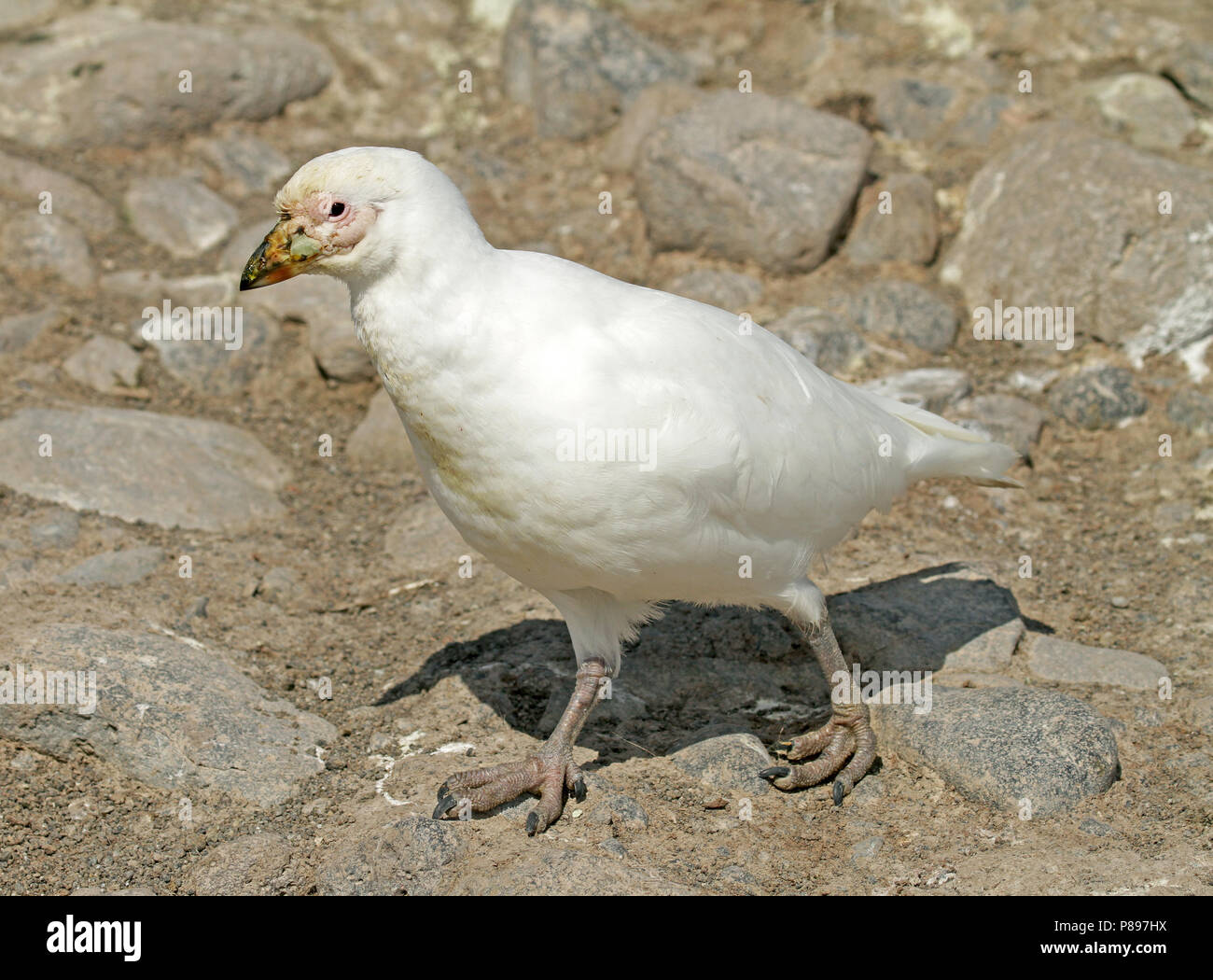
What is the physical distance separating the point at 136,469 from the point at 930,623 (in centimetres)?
543

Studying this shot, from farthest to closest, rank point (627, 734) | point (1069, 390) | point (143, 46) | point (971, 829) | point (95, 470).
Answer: point (143, 46) → point (1069, 390) → point (95, 470) → point (627, 734) → point (971, 829)

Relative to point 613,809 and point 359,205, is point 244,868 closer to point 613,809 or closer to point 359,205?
point 613,809

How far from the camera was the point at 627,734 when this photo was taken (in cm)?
683

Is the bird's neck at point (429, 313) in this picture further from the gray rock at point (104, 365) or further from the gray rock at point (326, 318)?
the gray rock at point (104, 365)

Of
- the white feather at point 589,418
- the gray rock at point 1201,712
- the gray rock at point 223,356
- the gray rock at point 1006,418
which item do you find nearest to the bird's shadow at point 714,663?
the white feather at point 589,418

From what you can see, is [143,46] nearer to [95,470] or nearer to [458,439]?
[95,470]

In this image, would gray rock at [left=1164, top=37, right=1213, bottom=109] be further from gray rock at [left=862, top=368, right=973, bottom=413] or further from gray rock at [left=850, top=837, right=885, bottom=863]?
gray rock at [left=850, top=837, right=885, bottom=863]

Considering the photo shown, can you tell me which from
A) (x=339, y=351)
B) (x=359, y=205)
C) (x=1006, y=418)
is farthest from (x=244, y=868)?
(x=1006, y=418)

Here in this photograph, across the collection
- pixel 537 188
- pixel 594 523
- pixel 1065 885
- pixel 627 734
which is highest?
pixel 537 188

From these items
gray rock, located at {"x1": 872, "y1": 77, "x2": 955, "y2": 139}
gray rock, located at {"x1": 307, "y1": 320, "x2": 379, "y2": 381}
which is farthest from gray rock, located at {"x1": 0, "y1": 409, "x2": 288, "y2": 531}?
gray rock, located at {"x1": 872, "y1": 77, "x2": 955, "y2": 139}

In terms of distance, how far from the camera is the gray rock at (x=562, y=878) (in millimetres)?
5402

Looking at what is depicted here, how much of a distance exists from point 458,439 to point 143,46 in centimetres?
901

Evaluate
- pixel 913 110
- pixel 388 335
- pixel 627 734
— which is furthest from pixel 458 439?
pixel 913 110

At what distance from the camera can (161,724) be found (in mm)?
6312
